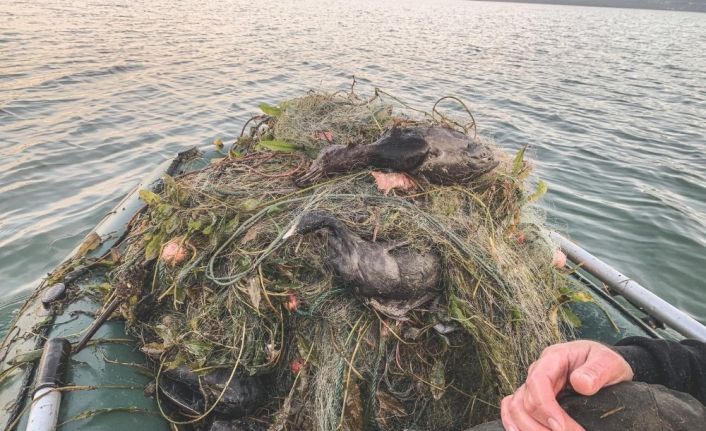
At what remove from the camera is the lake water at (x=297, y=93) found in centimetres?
598

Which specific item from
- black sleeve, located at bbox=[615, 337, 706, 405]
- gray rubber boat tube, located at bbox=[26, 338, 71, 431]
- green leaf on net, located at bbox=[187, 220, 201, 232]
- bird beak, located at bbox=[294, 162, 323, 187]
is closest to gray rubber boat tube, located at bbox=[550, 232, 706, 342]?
black sleeve, located at bbox=[615, 337, 706, 405]

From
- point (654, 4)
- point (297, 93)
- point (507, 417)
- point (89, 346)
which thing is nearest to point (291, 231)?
point (507, 417)

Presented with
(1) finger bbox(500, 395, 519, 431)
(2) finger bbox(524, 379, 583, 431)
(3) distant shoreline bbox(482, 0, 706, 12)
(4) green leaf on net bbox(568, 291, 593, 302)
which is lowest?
(4) green leaf on net bbox(568, 291, 593, 302)

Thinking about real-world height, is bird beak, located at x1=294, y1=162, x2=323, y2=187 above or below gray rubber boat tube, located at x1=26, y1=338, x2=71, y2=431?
above

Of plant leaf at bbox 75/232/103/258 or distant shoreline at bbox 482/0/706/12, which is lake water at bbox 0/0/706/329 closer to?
plant leaf at bbox 75/232/103/258

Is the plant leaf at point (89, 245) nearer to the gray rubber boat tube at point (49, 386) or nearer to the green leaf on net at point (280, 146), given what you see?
the gray rubber boat tube at point (49, 386)

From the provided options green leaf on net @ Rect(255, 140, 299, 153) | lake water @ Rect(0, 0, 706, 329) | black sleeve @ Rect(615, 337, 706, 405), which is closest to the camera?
black sleeve @ Rect(615, 337, 706, 405)

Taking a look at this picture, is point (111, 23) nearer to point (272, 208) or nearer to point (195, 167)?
point (195, 167)

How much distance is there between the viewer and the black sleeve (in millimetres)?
1595

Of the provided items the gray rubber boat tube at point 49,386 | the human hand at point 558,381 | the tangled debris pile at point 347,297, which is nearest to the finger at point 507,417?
the human hand at point 558,381

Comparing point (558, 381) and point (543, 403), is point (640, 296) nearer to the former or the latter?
point (558, 381)

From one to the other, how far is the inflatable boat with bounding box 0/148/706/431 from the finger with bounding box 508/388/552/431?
72.1 inches

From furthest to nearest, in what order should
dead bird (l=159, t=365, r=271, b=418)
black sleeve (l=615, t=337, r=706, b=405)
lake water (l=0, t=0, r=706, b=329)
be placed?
1. lake water (l=0, t=0, r=706, b=329)
2. dead bird (l=159, t=365, r=271, b=418)
3. black sleeve (l=615, t=337, r=706, b=405)

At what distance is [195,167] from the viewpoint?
4.80m
